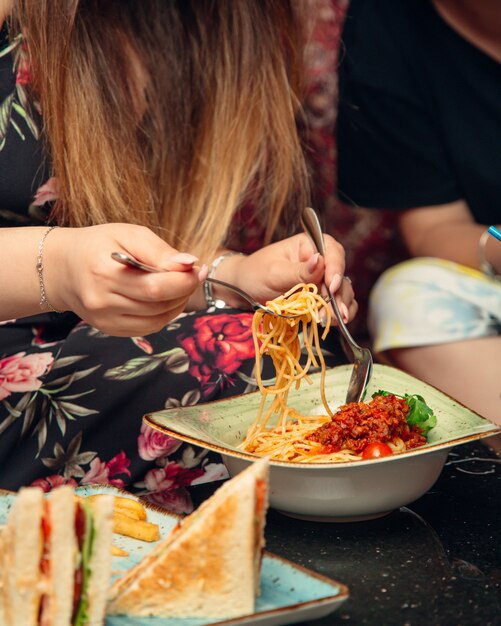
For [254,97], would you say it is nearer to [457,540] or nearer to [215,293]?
[215,293]

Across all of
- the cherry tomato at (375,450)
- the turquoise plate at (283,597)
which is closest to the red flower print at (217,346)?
the cherry tomato at (375,450)

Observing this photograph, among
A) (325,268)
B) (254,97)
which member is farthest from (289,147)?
A: (325,268)

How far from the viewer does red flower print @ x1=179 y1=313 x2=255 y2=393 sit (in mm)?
1442

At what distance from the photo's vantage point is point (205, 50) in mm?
1811

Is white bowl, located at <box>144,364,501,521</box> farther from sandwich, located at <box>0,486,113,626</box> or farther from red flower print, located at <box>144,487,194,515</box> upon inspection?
sandwich, located at <box>0,486,113,626</box>

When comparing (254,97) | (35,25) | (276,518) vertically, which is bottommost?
(276,518)

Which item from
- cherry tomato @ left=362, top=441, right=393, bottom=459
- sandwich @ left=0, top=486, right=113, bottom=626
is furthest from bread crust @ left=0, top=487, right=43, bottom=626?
cherry tomato @ left=362, top=441, right=393, bottom=459

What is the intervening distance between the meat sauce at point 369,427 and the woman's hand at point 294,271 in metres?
0.23

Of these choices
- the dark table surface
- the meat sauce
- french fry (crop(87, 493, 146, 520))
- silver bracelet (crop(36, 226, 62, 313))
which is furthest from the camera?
silver bracelet (crop(36, 226, 62, 313))

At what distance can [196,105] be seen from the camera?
72.0 inches

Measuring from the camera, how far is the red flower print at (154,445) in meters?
1.35

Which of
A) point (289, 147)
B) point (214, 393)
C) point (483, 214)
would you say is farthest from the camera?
point (483, 214)

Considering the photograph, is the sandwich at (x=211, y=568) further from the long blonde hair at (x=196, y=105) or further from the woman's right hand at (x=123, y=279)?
the long blonde hair at (x=196, y=105)

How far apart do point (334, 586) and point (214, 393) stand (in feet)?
2.23
